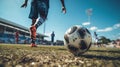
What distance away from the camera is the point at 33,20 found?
701cm

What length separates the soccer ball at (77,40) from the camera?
3.97 m

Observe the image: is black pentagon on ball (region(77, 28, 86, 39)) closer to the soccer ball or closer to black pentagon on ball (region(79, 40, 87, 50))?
the soccer ball

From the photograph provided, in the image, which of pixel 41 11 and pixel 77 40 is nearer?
pixel 77 40

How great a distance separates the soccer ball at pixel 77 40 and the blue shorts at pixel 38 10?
293 centimetres

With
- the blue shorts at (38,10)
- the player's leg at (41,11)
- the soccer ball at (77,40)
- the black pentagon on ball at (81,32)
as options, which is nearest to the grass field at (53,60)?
the soccer ball at (77,40)

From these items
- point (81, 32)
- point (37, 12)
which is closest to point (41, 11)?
point (37, 12)

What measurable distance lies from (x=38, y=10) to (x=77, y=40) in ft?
11.2

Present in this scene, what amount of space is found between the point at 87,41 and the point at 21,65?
202 centimetres

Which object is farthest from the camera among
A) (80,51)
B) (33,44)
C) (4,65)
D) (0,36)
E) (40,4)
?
(0,36)

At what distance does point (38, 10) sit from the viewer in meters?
6.84

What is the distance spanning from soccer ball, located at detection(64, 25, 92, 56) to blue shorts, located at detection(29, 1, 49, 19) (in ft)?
9.62

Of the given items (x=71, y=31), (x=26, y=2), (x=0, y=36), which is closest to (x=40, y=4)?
(x=26, y=2)

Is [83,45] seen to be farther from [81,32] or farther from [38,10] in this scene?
[38,10]

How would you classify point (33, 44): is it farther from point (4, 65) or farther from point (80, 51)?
point (4, 65)
